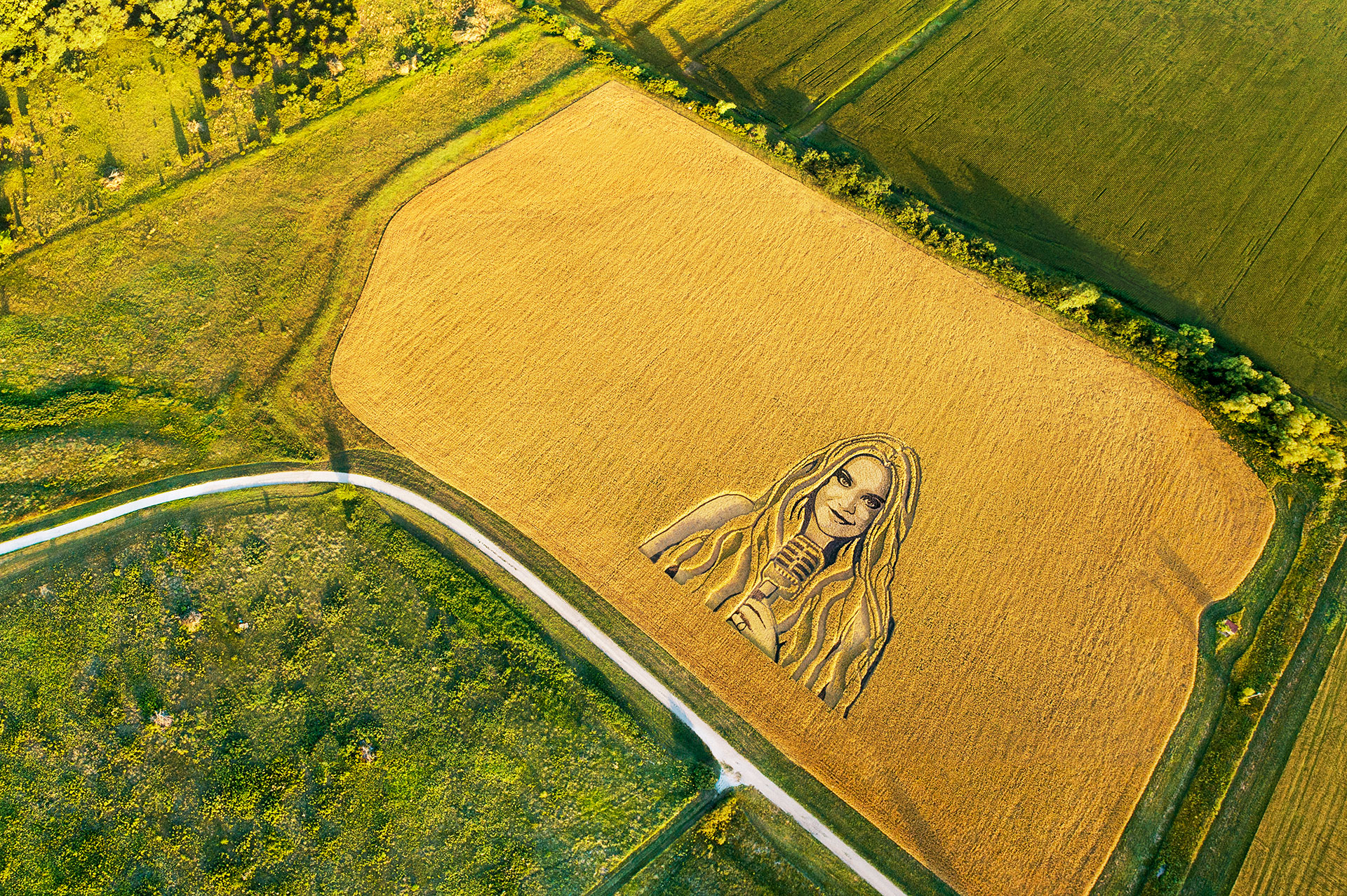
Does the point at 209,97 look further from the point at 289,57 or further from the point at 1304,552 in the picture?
the point at 1304,552

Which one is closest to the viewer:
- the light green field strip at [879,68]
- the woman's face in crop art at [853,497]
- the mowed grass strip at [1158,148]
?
the woman's face in crop art at [853,497]

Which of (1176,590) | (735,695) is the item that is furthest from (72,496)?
(1176,590)

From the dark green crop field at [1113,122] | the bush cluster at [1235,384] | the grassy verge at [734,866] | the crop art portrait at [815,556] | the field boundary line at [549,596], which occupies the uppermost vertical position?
the dark green crop field at [1113,122]

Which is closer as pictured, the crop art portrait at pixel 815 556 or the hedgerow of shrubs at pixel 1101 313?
the crop art portrait at pixel 815 556

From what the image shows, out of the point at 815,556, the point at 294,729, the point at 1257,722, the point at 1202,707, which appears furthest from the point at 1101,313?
the point at 294,729

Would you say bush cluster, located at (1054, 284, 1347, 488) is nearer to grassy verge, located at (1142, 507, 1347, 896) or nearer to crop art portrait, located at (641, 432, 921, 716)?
grassy verge, located at (1142, 507, 1347, 896)

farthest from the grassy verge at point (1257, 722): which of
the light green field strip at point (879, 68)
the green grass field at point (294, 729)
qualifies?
the light green field strip at point (879, 68)

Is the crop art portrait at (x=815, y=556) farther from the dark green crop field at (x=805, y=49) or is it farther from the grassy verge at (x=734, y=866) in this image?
the dark green crop field at (x=805, y=49)
